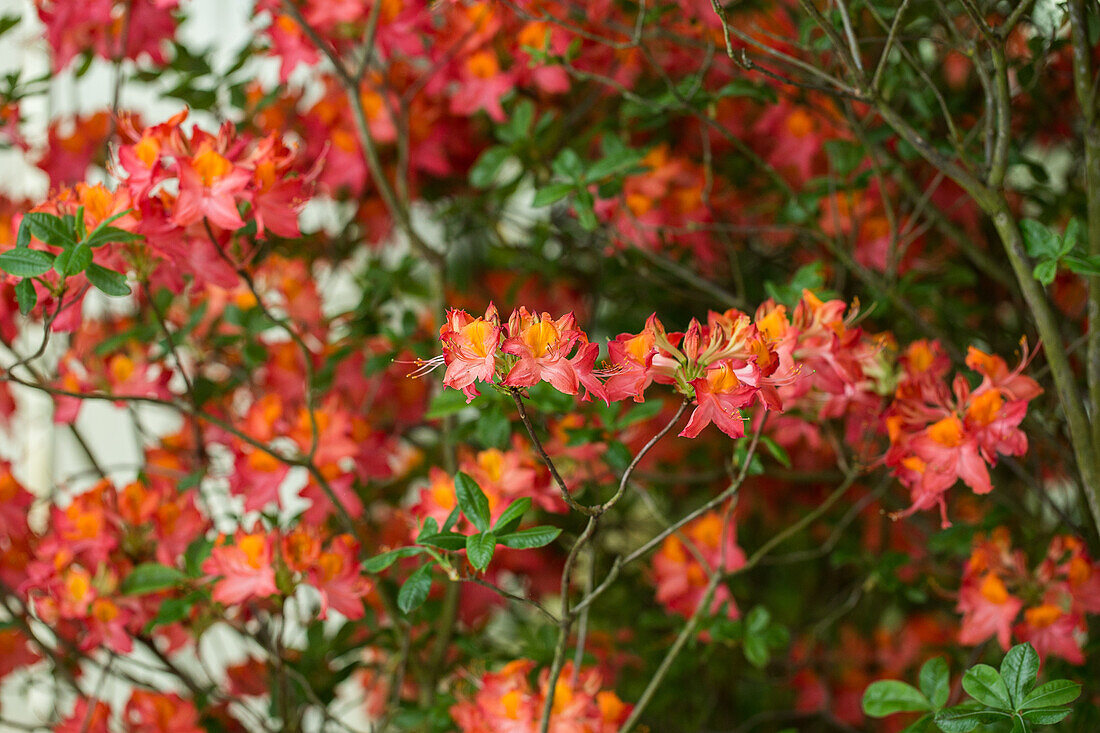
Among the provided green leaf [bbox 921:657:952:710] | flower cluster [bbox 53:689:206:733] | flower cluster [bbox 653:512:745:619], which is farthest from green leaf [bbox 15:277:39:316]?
green leaf [bbox 921:657:952:710]

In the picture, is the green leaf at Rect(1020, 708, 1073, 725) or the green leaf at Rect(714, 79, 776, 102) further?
the green leaf at Rect(714, 79, 776, 102)

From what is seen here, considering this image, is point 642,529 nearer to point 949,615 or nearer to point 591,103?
point 949,615

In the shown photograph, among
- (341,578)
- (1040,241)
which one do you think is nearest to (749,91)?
(1040,241)

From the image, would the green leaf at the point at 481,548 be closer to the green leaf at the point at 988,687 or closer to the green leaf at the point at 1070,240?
the green leaf at the point at 988,687

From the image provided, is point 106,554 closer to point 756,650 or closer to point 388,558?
point 388,558

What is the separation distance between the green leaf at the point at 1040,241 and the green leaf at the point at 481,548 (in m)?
0.54

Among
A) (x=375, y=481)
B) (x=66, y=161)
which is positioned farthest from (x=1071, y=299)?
(x=66, y=161)

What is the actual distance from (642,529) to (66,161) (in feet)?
3.65

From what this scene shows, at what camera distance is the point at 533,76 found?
1321 mm

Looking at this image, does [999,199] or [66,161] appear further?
[66,161]

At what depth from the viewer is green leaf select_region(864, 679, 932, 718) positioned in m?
0.84

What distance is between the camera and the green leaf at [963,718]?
719 millimetres

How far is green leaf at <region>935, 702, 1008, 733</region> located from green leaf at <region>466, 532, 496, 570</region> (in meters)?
0.37

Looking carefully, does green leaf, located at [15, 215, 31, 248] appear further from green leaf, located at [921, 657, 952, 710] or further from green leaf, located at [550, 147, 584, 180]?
green leaf, located at [921, 657, 952, 710]
